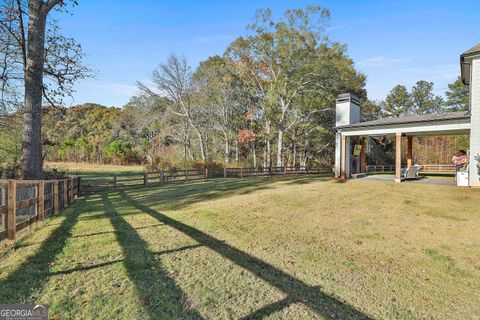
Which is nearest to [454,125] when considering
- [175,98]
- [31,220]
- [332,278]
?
[332,278]

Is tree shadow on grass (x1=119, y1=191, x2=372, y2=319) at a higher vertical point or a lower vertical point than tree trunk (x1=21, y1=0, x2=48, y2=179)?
lower

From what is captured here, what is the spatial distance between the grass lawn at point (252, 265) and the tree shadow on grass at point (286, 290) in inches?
0.6

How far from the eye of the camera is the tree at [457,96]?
40562mm

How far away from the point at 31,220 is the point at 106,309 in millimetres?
4232

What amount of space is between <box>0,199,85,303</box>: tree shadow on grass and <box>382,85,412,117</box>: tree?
5340cm

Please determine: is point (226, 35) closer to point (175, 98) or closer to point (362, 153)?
point (175, 98)

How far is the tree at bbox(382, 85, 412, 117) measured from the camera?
48250mm

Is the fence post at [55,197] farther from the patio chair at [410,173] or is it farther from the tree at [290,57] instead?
the tree at [290,57]

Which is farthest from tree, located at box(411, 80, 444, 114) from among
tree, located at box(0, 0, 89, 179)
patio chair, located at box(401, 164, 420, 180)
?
tree, located at box(0, 0, 89, 179)

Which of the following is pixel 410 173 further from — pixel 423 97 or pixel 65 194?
pixel 423 97

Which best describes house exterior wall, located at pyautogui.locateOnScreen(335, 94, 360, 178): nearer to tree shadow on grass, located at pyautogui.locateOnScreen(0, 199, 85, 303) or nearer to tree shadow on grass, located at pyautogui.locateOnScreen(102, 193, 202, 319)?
tree shadow on grass, located at pyautogui.locateOnScreen(102, 193, 202, 319)

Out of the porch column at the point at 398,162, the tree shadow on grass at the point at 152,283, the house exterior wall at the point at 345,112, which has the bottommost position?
the tree shadow on grass at the point at 152,283

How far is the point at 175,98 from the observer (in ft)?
82.6

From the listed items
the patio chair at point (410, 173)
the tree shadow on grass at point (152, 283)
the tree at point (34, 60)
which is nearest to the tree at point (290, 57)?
the patio chair at point (410, 173)
